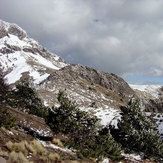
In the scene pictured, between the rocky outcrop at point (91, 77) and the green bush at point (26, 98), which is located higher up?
the rocky outcrop at point (91, 77)

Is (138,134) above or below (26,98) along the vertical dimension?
below

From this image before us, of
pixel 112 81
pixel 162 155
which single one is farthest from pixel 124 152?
pixel 112 81

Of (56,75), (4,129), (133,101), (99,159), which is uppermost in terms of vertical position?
(56,75)

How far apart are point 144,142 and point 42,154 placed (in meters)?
19.8

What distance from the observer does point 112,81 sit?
604 feet

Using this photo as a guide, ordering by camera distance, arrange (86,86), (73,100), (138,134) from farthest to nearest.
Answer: (86,86)
(138,134)
(73,100)

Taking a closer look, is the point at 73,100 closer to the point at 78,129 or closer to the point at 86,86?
the point at 78,129

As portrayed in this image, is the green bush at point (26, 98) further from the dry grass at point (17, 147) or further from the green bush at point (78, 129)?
the dry grass at point (17, 147)

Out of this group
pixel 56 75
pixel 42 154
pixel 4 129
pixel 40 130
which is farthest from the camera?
pixel 56 75

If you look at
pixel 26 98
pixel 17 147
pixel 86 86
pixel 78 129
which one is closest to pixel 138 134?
pixel 78 129

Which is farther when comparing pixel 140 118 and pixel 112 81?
pixel 112 81

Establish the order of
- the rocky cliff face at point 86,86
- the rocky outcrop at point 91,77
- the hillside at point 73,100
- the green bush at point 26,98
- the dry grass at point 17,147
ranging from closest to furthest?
the dry grass at point 17,147 < the hillside at point 73,100 < the green bush at point 26,98 < the rocky cliff face at point 86,86 < the rocky outcrop at point 91,77

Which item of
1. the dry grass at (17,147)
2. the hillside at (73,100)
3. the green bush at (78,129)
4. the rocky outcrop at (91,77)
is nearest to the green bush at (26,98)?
the hillside at (73,100)

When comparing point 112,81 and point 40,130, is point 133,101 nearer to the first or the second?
point 40,130
